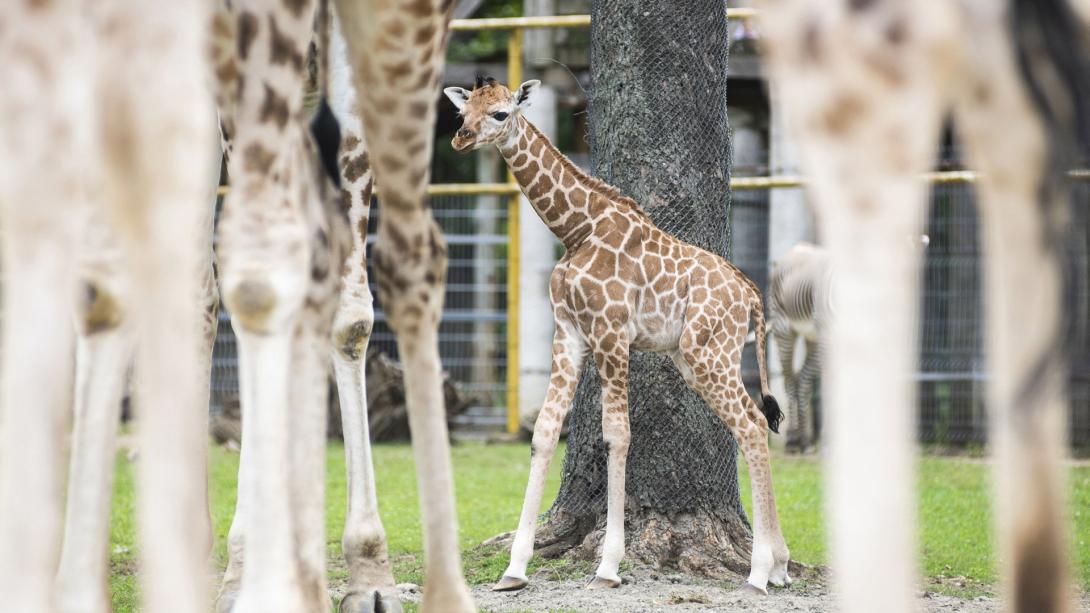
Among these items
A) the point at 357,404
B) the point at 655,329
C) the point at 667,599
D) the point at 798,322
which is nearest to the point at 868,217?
the point at 357,404

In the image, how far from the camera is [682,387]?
603 centimetres

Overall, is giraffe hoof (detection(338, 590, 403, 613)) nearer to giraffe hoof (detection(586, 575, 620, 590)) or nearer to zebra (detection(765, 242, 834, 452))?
giraffe hoof (detection(586, 575, 620, 590))

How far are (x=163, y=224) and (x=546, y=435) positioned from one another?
370 cm

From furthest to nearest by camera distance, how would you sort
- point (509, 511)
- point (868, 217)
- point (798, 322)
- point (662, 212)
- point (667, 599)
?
1. point (798, 322)
2. point (509, 511)
3. point (662, 212)
4. point (667, 599)
5. point (868, 217)

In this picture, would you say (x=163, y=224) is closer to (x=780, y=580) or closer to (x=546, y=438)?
(x=546, y=438)

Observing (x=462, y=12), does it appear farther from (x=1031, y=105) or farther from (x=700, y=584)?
(x=1031, y=105)

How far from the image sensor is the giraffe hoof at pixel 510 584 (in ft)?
16.8

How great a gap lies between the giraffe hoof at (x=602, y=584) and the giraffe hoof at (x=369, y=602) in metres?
1.33

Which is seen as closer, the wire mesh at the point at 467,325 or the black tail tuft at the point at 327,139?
the black tail tuft at the point at 327,139

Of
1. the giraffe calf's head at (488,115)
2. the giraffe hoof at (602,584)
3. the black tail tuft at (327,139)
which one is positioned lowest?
the giraffe hoof at (602,584)

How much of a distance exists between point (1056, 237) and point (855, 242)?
0.36m

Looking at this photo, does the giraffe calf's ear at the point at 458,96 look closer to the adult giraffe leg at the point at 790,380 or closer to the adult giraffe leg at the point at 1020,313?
the adult giraffe leg at the point at 1020,313

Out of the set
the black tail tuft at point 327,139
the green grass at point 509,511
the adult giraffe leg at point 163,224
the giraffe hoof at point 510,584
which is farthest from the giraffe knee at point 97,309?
the giraffe hoof at point 510,584

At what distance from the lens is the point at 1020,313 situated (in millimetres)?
1925
